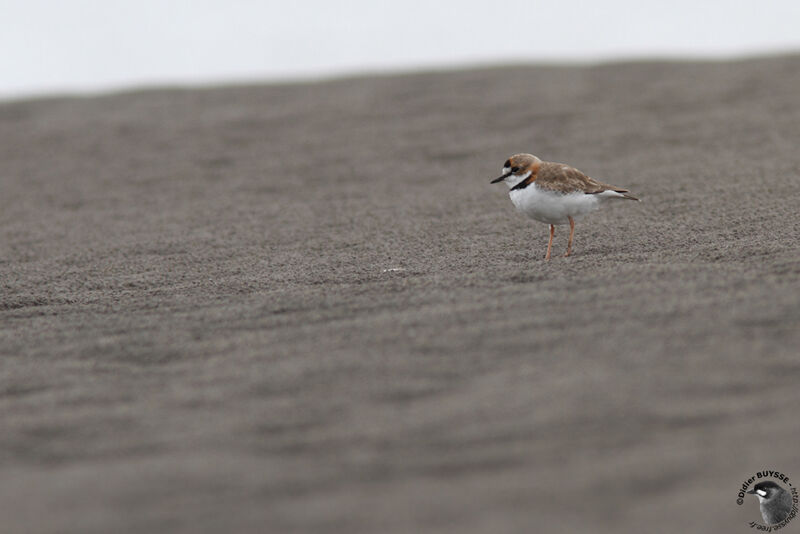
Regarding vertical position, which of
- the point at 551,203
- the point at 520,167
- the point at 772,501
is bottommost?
the point at 772,501

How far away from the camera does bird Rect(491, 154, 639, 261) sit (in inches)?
161

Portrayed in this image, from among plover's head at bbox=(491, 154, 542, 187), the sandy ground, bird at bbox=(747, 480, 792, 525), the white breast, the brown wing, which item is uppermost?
plover's head at bbox=(491, 154, 542, 187)

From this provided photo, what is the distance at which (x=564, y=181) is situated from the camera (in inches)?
161

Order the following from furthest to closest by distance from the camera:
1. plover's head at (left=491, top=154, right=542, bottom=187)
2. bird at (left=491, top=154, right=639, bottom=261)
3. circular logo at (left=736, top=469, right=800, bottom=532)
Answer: plover's head at (left=491, top=154, right=542, bottom=187) < bird at (left=491, top=154, right=639, bottom=261) < circular logo at (left=736, top=469, right=800, bottom=532)

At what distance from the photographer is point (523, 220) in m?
5.40

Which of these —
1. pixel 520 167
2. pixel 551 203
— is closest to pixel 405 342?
pixel 551 203

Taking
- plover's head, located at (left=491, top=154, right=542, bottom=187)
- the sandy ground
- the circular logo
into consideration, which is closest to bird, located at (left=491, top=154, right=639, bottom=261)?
plover's head, located at (left=491, top=154, right=542, bottom=187)

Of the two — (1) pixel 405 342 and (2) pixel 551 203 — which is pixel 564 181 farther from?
(1) pixel 405 342

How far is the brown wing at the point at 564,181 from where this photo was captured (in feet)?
13.4

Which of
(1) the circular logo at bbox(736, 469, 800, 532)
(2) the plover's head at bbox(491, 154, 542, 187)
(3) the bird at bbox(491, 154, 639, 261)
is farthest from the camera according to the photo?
(2) the plover's head at bbox(491, 154, 542, 187)

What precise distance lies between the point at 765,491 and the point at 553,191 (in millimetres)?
2168

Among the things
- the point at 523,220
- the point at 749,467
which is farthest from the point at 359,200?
the point at 749,467

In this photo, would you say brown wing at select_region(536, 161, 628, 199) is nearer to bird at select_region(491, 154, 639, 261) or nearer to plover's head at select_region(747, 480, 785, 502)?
bird at select_region(491, 154, 639, 261)

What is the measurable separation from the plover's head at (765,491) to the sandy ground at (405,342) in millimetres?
61
